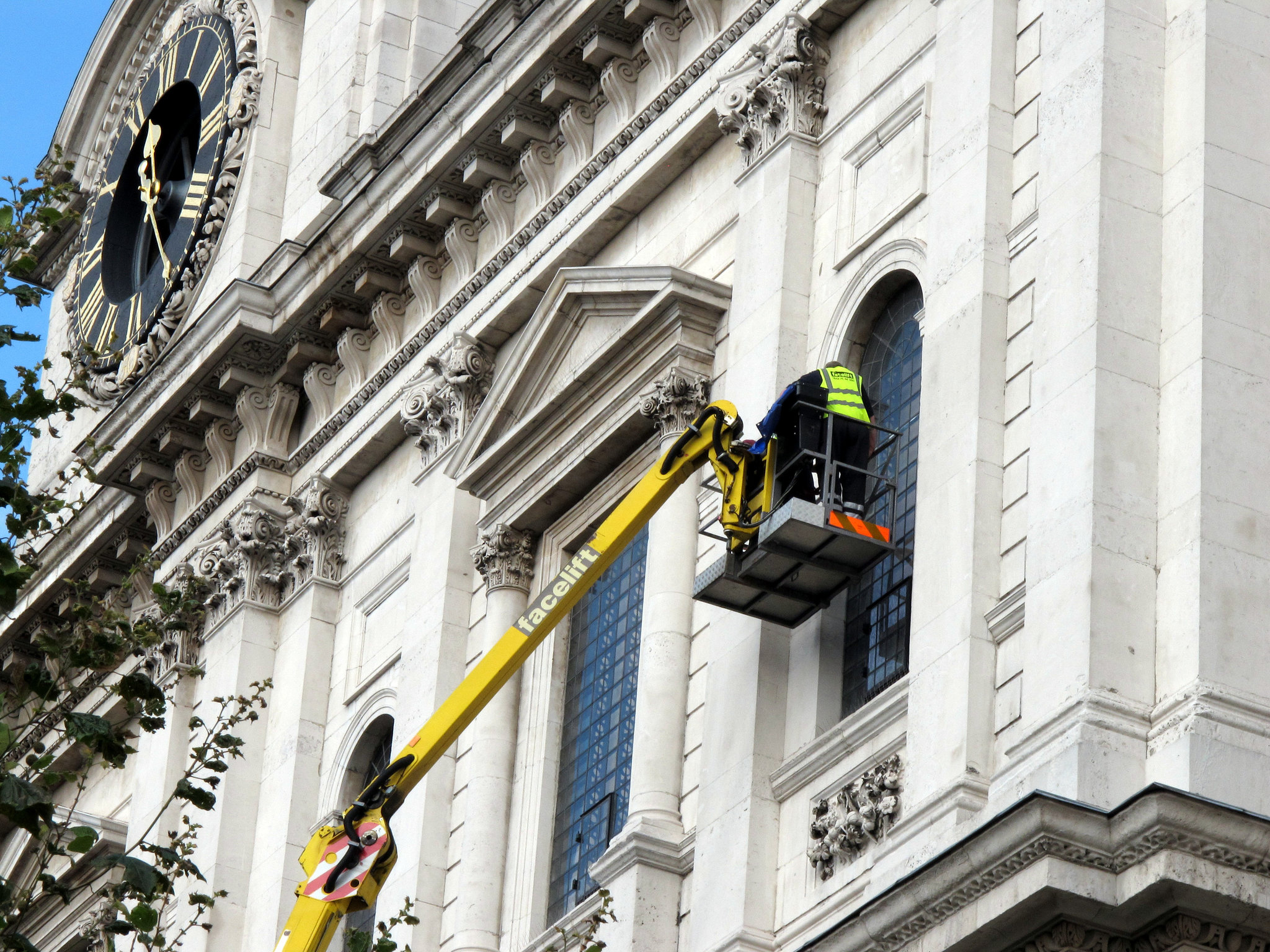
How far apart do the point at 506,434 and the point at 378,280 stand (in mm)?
4769

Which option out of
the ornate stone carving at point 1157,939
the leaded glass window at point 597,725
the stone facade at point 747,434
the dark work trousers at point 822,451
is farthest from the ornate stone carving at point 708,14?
the ornate stone carving at point 1157,939

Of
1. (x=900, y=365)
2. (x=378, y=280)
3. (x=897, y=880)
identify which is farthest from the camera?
(x=378, y=280)

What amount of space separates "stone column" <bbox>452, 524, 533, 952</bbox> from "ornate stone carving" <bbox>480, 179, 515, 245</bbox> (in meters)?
3.91

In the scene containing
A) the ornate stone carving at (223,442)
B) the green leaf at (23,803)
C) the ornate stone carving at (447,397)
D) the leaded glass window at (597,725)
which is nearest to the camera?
the green leaf at (23,803)

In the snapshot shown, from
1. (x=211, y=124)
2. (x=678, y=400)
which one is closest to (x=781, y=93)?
(x=678, y=400)

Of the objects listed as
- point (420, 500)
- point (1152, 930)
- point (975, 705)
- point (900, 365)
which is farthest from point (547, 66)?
point (1152, 930)

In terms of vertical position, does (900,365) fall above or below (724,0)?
below

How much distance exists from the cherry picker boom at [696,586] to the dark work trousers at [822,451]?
A: 0.42ft

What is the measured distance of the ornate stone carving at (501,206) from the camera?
102 ft

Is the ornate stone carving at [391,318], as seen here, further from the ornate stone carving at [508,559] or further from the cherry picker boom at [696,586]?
the cherry picker boom at [696,586]

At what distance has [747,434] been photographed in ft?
79.5

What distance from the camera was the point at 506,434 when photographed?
2866 cm

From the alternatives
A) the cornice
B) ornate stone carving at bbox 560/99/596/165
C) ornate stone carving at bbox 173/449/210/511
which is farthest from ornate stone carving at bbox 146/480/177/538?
the cornice

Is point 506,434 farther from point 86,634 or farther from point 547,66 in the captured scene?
point 86,634
